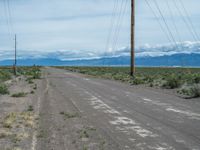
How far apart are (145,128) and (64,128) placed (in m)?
2.29

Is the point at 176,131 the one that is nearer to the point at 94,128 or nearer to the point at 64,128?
the point at 94,128

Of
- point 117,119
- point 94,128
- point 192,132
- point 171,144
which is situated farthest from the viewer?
point 117,119

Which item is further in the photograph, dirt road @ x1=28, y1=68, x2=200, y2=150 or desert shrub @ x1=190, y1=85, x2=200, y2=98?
desert shrub @ x1=190, y1=85, x2=200, y2=98

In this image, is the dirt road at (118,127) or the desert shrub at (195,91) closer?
the dirt road at (118,127)

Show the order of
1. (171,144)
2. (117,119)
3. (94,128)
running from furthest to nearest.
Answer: (117,119)
(94,128)
(171,144)

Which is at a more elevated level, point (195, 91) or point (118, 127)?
point (195, 91)

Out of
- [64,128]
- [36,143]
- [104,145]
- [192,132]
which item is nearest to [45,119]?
[64,128]

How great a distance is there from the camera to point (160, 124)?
33.8 feet

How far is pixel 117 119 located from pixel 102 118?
1.88 ft

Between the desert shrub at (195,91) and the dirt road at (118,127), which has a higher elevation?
the desert shrub at (195,91)

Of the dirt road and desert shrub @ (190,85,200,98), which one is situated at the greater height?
desert shrub @ (190,85,200,98)

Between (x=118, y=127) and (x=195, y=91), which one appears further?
(x=195, y=91)

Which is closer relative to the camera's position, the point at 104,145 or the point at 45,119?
the point at 104,145

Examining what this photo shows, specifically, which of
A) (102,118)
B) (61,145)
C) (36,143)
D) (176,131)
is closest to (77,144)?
(61,145)
